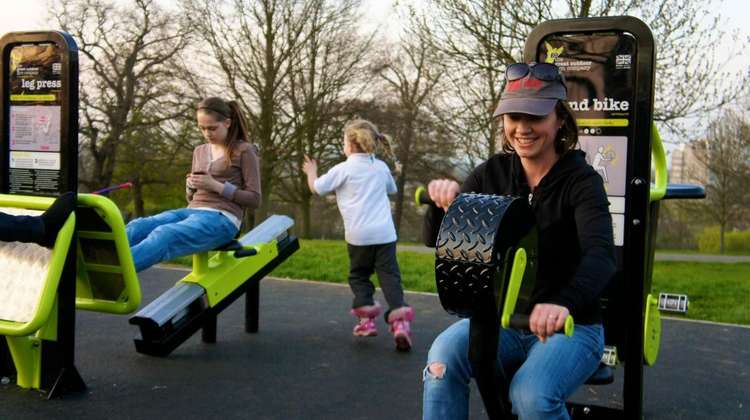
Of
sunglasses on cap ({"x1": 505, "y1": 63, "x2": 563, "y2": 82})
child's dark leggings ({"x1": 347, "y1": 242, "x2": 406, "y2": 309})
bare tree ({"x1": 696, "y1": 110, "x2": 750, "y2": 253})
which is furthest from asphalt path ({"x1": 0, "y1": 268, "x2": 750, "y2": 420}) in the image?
bare tree ({"x1": 696, "y1": 110, "x2": 750, "y2": 253})

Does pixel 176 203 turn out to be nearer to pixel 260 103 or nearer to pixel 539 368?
pixel 260 103

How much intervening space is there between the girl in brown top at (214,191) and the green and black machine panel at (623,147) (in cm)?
221

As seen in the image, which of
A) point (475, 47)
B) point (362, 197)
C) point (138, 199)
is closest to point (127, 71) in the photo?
point (138, 199)

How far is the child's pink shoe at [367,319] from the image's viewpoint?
16.8ft

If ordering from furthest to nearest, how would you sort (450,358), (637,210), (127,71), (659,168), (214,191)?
(127,71) → (214,191) → (659,168) → (637,210) → (450,358)

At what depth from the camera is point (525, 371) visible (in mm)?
2135

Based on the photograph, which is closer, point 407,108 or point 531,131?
point 531,131

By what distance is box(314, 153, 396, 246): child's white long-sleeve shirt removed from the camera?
16.4 feet

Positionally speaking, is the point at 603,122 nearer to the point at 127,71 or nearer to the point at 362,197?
the point at 362,197

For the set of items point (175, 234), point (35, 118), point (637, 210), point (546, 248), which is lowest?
point (175, 234)

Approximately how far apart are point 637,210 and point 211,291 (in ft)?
9.18

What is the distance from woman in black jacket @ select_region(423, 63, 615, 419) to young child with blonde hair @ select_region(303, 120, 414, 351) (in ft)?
8.52

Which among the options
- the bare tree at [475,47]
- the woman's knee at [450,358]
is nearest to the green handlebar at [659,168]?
the woman's knee at [450,358]

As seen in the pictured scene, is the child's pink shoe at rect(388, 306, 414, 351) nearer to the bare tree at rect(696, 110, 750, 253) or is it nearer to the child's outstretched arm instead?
the child's outstretched arm
